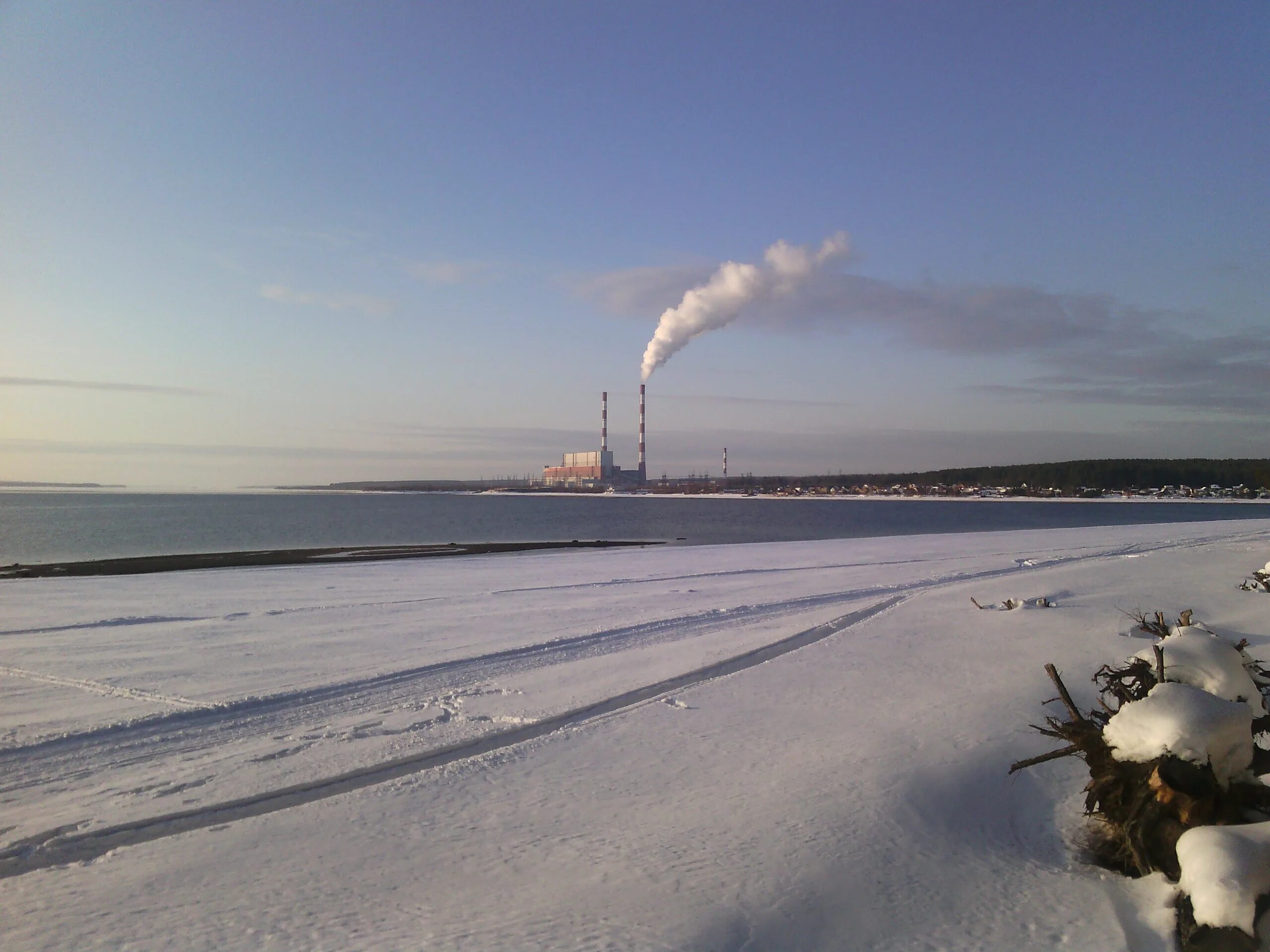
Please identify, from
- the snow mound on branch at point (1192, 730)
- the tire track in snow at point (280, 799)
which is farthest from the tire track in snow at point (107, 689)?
the snow mound on branch at point (1192, 730)

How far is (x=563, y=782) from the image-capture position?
5.62 meters

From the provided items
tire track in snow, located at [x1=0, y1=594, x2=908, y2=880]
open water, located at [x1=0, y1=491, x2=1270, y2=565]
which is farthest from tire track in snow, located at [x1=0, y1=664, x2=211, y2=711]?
open water, located at [x1=0, y1=491, x2=1270, y2=565]

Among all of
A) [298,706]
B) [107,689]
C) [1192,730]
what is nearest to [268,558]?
[107,689]

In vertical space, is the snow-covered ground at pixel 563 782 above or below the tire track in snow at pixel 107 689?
above

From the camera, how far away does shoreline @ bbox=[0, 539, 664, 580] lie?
2622 centimetres

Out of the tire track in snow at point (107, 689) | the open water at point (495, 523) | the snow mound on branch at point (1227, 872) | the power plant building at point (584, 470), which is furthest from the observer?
the power plant building at point (584, 470)

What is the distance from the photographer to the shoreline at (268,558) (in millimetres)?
26219

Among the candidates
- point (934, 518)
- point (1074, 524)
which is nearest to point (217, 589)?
point (1074, 524)

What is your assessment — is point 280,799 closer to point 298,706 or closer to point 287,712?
point 287,712

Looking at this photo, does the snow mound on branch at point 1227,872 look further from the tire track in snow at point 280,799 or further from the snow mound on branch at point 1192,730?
the tire track in snow at point 280,799

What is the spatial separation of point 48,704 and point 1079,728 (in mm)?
8411

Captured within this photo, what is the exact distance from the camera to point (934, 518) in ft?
249

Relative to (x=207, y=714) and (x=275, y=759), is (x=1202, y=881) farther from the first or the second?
(x=207, y=714)

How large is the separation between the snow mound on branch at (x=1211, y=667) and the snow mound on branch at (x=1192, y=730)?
6.8 inches
